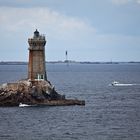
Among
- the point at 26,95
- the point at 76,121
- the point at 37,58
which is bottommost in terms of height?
the point at 76,121

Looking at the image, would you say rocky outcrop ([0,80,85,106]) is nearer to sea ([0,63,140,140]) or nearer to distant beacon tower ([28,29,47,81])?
sea ([0,63,140,140])

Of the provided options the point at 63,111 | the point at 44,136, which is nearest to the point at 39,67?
the point at 63,111

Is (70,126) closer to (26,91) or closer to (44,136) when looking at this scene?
(44,136)

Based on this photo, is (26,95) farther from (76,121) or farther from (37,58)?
(76,121)

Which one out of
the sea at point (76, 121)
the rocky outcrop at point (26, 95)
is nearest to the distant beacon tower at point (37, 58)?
the rocky outcrop at point (26, 95)

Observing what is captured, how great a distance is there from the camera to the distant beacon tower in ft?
339

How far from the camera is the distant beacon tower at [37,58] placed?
339ft

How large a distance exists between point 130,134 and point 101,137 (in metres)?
3.85

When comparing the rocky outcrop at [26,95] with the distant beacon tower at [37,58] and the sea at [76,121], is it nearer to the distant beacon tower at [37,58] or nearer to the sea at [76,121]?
the sea at [76,121]

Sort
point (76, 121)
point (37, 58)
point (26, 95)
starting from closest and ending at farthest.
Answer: point (76, 121) → point (26, 95) → point (37, 58)

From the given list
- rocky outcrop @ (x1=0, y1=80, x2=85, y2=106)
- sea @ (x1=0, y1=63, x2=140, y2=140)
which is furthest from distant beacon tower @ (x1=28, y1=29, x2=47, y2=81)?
sea @ (x1=0, y1=63, x2=140, y2=140)

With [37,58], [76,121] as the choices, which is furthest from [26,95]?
[76,121]

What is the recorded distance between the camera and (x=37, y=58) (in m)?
103

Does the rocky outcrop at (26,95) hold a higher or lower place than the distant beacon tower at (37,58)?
lower
